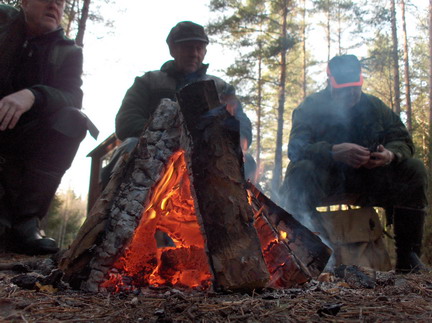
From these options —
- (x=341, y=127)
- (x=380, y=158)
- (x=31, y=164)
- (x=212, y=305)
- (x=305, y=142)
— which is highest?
(x=341, y=127)

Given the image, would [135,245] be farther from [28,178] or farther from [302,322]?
[28,178]

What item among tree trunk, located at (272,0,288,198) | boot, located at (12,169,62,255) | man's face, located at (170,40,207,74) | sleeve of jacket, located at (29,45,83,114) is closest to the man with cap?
man's face, located at (170,40,207,74)

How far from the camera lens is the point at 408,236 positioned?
322 cm

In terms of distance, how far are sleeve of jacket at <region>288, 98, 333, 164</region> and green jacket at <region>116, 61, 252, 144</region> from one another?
465 millimetres

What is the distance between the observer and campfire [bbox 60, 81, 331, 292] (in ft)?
5.78

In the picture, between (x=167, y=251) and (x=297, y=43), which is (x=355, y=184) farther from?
(x=297, y=43)

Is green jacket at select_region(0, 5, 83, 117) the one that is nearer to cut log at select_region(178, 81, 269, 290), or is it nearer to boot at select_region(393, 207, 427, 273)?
cut log at select_region(178, 81, 269, 290)

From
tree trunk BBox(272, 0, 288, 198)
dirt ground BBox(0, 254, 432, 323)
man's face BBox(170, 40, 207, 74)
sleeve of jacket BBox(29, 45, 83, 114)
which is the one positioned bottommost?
dirt ground BBox(0, 254, 432, 323)

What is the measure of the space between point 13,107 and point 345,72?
10.0ft

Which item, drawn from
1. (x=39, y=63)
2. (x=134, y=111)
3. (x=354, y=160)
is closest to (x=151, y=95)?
(x=134, y=111)

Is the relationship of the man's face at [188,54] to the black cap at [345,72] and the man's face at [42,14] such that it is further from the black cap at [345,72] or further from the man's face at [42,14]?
the black cap at [345,72]

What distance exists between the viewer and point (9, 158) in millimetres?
3391

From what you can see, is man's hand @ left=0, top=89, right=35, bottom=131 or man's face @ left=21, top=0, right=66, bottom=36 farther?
man's face @ left=21, top=0, right=66, bottom=36

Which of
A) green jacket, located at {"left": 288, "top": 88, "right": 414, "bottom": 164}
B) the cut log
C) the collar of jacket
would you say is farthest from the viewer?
the collar of jacket
